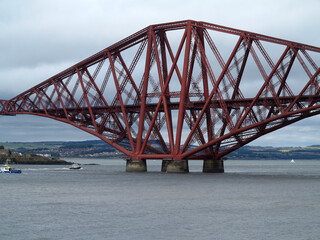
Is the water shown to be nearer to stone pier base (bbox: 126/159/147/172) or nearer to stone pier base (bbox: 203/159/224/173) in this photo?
stone pier base (bbox: 126/159/147/172)

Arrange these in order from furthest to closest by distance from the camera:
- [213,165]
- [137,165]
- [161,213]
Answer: [137,165], [213,165], [161,213]

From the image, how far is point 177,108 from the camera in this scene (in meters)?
91.1

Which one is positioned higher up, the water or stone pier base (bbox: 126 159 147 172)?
stone pier base (bbox: 126 159 147 172)

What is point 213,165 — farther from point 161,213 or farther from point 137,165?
point 161,213

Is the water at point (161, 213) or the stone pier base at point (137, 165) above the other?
the stone pier base at point (137, 165)

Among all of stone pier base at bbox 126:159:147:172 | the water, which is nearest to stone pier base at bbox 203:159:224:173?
stone pier base at bbox 126:159:147:172

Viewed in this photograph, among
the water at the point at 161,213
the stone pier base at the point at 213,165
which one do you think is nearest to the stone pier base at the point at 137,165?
the stone pier base at the point at 213,165

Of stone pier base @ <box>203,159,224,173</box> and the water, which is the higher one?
stone pier base @ <box>203,159,224,173</box>

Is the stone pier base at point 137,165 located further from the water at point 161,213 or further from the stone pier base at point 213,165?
the water at point 161,213

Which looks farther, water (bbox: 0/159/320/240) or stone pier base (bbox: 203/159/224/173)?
stone pier base (bbox: 203/159/224/173)

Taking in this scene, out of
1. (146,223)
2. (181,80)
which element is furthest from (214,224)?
(181,80)

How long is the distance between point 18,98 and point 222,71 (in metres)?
56.9

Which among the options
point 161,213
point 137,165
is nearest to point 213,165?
point 137,165

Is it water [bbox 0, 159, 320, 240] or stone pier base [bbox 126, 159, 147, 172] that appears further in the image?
stone pier base [bbox 126, 159, 147, 172]
